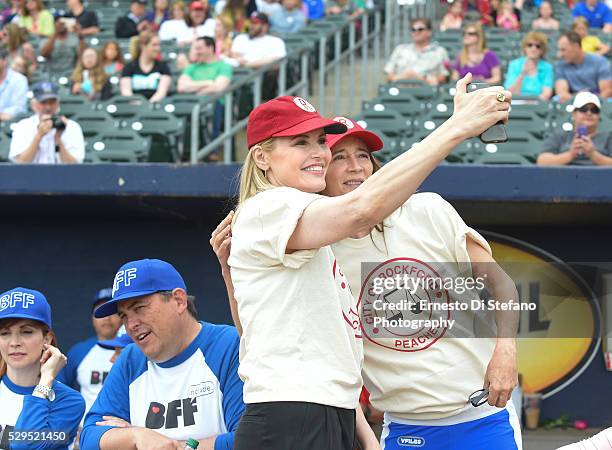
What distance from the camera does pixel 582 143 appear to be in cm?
732

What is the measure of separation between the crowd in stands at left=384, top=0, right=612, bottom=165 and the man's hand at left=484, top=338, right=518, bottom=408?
434 cm

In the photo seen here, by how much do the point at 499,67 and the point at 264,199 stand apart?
7869mm

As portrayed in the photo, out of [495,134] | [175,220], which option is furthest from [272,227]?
[175,220]

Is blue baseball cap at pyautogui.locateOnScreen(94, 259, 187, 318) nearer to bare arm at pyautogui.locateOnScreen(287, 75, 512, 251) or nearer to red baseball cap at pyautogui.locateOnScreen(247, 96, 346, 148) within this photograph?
red baseball cap at pyautogui.locateOnScreen(247, 96, 346, 148)

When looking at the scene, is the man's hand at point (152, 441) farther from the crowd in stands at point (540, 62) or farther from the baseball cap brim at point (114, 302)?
A: the crowd in stands at point (540, 62)

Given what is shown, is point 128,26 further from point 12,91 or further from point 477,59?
point 477,59

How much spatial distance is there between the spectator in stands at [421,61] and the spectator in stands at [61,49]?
349 cm

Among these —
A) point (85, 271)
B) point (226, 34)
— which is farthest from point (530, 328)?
point (226, 34)

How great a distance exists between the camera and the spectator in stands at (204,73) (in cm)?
1034

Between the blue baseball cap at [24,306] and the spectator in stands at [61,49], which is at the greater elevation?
the blue baseball cap at [24,306]

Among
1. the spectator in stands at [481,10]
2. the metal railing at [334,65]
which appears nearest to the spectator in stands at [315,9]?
the metal railing at [334,65]

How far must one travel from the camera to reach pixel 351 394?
2938mm

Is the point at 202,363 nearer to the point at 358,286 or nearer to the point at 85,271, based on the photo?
the point at 358,286

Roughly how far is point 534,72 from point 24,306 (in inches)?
248
